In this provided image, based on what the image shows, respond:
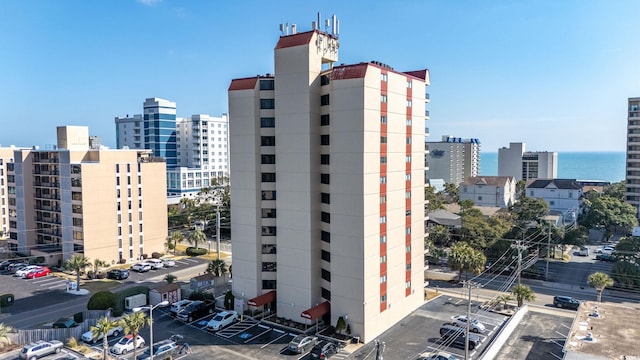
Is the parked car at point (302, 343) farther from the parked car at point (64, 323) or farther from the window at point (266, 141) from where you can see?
the parked car at point (64, 323)

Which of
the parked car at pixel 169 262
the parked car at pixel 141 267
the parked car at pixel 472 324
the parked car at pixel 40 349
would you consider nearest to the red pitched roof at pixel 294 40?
the parked car at pixel 472 324

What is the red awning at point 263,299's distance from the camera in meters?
49.3

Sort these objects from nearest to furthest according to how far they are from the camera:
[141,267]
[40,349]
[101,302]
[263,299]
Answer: [40,349], [263,299], [101,302], [141,267]

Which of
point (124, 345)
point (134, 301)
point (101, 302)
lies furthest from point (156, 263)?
point (124, 345)

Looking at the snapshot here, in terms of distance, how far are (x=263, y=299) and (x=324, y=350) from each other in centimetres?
1181

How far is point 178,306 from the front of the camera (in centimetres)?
5244

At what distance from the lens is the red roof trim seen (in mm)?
51750

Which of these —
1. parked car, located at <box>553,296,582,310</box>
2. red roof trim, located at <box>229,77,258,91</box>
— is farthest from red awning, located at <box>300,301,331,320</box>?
parked car, located at <box>553,296,582,310</box>

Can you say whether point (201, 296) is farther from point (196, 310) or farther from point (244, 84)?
point (244, 84)

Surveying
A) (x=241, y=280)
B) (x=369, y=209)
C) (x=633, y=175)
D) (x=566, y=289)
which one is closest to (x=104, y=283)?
(x=241, y=280)

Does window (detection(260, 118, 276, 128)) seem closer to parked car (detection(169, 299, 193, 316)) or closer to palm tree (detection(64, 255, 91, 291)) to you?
parked car (detection(169, 299, 193, 316))

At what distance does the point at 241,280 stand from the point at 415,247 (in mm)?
22203

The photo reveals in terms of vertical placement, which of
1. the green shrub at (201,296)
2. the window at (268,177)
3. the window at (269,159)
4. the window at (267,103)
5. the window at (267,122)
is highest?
the window at (267,103)

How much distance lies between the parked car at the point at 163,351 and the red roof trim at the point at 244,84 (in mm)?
29480
